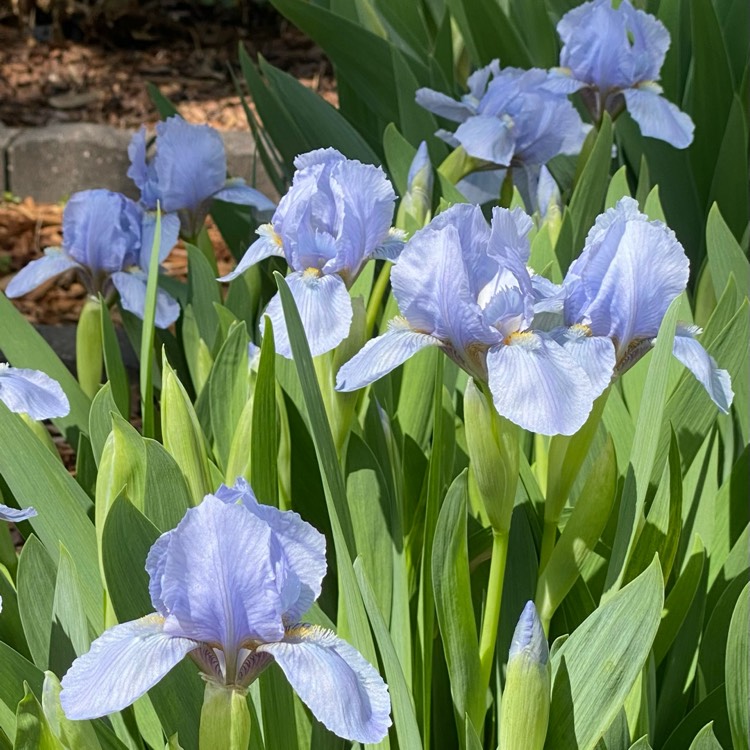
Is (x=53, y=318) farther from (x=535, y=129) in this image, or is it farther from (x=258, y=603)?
(x=258, y=603)

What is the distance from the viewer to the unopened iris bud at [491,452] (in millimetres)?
696

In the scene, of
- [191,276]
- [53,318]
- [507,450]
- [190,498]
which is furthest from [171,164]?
[53,318]

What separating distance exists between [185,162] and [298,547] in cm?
82

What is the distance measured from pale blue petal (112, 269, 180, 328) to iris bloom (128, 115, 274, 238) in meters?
0.11

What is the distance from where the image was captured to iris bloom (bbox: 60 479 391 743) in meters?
0.54

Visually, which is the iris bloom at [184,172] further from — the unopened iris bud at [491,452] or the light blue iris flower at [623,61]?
the unopened iris bud at [491,452]

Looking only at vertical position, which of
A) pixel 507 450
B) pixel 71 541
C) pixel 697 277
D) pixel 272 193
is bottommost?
pixel 272 193

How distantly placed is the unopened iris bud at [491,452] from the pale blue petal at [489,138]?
0.57 m

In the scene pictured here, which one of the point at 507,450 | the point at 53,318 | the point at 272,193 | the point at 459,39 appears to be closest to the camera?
the point at 507,450

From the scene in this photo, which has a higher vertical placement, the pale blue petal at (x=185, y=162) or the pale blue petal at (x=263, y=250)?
the pale blue petal at (x=263, y=250)

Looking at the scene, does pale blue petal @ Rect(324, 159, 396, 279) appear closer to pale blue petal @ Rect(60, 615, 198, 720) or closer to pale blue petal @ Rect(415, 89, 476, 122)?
pale blue petal @ Rect(60, 615, 198, 720)

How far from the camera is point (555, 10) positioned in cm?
175

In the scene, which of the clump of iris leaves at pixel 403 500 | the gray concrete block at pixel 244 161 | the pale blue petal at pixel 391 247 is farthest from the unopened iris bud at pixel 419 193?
the gray concrete block at pixel 244 161

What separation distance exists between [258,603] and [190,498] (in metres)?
0.25
